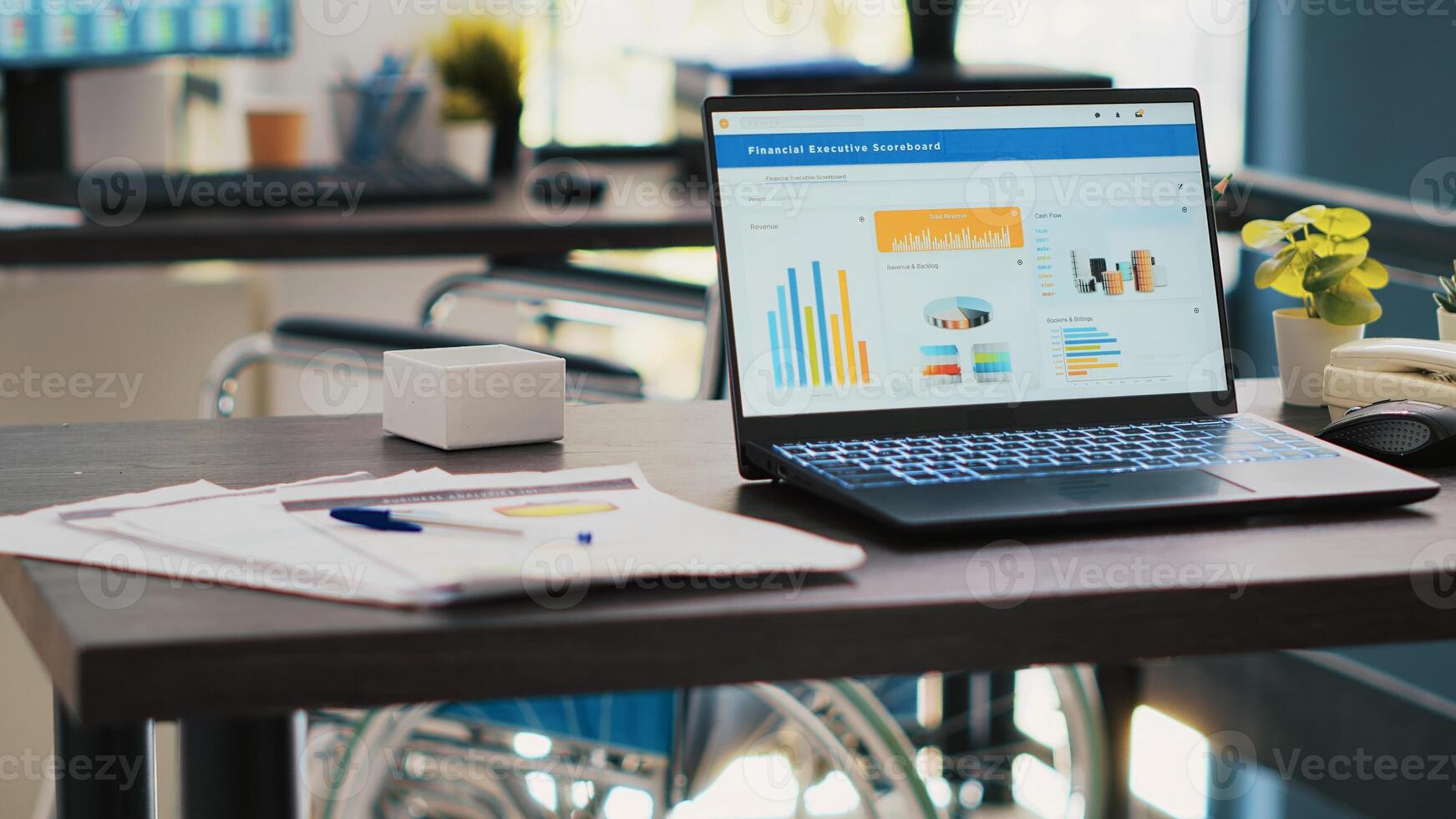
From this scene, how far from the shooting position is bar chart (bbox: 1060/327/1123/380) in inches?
A: 36.4

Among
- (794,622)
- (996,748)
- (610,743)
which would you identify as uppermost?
(794,622)

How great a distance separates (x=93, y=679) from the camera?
548mm

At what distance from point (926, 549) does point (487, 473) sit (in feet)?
0.88

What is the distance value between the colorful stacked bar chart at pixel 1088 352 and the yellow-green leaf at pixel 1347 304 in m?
0.24

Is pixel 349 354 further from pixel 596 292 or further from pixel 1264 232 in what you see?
pixel 1264 232

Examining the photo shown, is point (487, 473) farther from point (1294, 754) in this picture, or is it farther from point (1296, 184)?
point (1294, 754)

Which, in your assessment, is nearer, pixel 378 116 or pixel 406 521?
pixel 406 521

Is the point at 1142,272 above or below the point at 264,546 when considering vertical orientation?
above

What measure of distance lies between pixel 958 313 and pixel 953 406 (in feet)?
0.20

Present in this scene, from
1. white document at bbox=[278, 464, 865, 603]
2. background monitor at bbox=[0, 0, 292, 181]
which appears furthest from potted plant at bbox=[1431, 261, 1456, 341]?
background monitor at bbox=[0, 0, 292, 181]

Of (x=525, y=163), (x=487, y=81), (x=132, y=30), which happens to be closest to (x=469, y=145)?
(x=487, y=81)

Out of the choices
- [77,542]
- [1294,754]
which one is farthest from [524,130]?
[77,542]

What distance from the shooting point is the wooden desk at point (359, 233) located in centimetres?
175

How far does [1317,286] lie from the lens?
1078 mm
